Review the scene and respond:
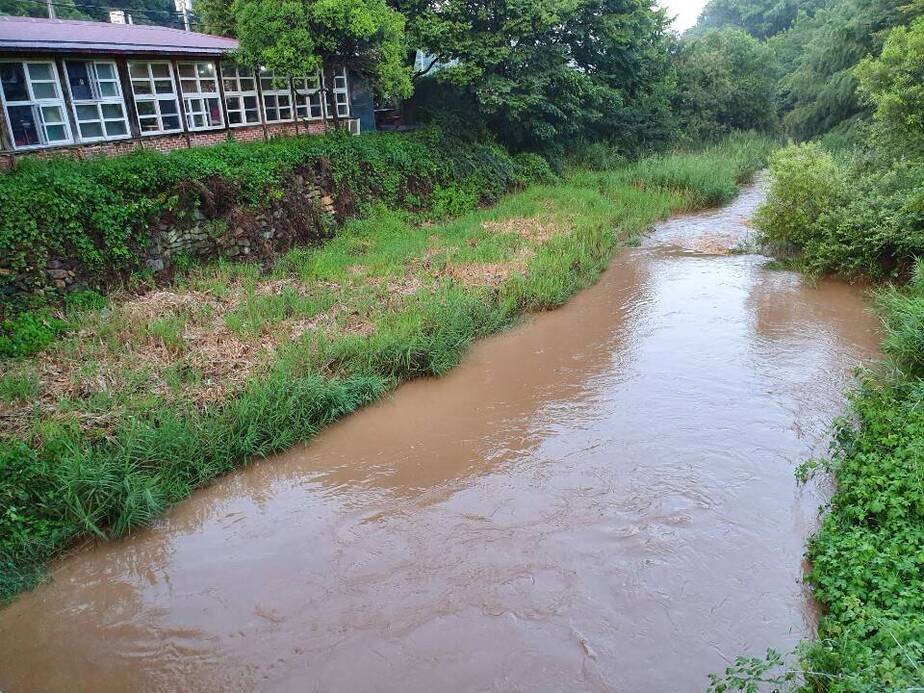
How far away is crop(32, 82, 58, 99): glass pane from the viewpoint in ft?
38.1

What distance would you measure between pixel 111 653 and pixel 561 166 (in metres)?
17.9

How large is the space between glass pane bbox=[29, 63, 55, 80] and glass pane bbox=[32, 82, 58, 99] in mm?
107

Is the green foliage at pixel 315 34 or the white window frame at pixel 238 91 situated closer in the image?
the green foliage at pixel 315 34

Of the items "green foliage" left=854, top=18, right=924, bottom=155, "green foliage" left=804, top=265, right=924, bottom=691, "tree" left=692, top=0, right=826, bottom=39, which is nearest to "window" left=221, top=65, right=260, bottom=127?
"green foliage" left=854, top=18, right=924, bottom=155

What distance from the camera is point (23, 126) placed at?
37.8ft

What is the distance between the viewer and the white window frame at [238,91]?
49.3 feet

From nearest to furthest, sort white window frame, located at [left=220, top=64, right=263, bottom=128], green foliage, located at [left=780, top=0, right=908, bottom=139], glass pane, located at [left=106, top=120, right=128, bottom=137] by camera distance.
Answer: glass pane, located at [left=106, top=120, right=128, bottom=137] → white window frame, located at [left=220, top=64, right=263, bottom=128] → green foliage, located at [left=780, top=0, right=908, bottom=139]

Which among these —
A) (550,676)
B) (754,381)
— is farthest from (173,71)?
(550,676)

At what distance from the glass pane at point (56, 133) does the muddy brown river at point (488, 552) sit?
8.82 meters

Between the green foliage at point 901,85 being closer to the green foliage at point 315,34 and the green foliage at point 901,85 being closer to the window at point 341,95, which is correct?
the green foliage at point 315,34

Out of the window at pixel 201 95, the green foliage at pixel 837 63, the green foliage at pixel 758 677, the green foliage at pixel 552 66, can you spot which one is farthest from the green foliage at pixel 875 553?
the green foliage at pixel 837 63

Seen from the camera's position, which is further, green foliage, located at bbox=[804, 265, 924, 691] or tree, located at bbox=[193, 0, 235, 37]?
tree, located at bbox=[193, 0, 235, 37]

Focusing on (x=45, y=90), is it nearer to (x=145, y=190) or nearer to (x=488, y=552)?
(x=145, y=190)

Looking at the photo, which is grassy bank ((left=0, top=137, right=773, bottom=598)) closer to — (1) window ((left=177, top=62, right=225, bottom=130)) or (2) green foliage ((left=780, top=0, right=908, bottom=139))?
(1) window ((left=177, top=62, right=225, bottom=130))
